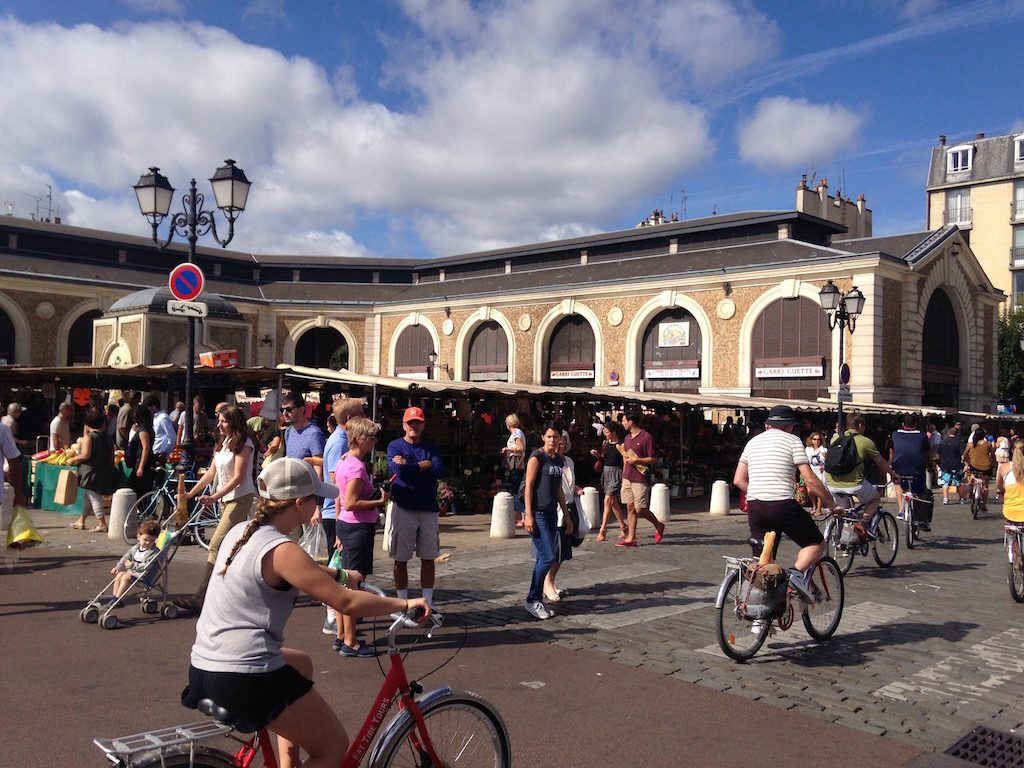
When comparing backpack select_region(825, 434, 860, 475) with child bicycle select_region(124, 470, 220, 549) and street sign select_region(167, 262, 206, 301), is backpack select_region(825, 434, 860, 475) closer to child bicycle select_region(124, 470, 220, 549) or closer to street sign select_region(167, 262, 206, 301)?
child bicycle select_region(124, 470, 220, 549)

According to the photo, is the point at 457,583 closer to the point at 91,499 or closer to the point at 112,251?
the point at 91,499

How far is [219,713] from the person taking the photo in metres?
2.85

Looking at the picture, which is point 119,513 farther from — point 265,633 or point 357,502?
point 265,633

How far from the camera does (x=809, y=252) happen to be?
112 ft

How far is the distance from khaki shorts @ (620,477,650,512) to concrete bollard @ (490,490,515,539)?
5.59 feet

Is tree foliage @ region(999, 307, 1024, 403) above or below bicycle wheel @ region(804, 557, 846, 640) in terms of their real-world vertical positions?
above

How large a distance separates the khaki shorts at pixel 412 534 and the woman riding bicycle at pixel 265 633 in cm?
380

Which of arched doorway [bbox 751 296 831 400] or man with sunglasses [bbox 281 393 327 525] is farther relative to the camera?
arched doorway [bbox 751 296 831 400]

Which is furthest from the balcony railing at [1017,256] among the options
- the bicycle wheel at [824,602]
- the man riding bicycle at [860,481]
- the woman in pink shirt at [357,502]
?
the woman in pink shirt at [357,502]

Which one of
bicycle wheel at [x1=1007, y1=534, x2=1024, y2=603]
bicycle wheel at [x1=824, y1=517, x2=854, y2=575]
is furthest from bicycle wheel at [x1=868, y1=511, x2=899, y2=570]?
bicycle wheel at [x1=1007, y1=534, x2=1024, y2=603]

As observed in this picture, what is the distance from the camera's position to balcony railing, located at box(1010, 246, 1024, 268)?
54.3 m

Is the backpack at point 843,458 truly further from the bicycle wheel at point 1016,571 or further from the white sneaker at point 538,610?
the white sneaker at point 538,610

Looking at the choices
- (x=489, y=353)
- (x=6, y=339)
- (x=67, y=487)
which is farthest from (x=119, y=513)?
(x=489, y=353)

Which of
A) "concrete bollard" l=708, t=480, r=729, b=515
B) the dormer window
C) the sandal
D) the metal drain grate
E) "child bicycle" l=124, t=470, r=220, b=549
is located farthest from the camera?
the dormer window
